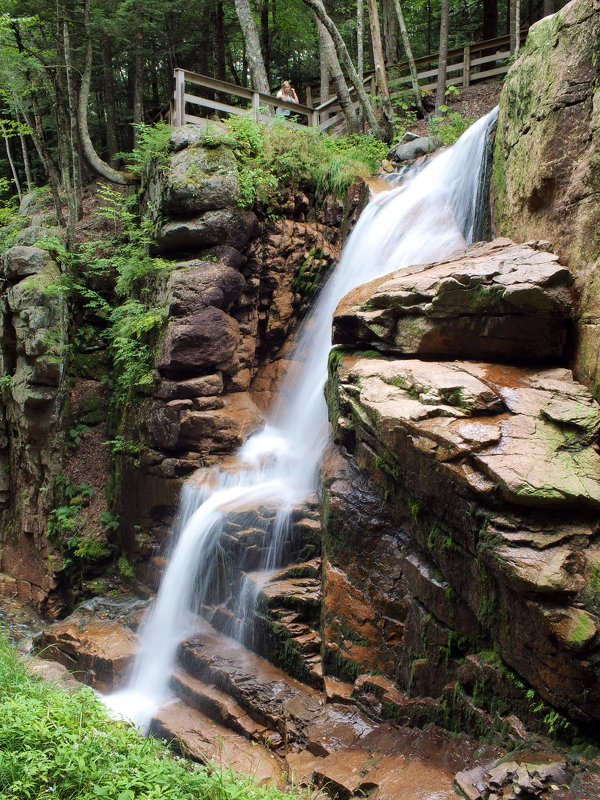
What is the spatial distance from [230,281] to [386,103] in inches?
310

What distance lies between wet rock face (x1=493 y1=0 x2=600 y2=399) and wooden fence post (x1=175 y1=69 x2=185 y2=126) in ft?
25.1

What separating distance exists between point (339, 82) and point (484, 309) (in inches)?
409

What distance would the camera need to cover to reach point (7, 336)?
39.9 ft

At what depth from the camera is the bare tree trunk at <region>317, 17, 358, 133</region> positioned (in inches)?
560

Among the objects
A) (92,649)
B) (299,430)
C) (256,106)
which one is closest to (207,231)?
(299,430)

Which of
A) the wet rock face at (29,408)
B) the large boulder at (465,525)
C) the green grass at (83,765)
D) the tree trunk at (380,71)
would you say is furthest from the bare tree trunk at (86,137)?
the green grass at (83,765)

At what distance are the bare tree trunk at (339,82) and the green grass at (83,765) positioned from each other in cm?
1354

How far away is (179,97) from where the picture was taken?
13.0m

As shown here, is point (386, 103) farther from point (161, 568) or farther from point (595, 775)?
point (595, 775)

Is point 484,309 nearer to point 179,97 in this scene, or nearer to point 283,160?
point 283,160

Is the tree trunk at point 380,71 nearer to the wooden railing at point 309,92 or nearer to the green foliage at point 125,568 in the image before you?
the wooden railing at point 309,92

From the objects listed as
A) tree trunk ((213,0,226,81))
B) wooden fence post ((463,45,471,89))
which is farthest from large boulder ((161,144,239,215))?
wooden fence post ((463,45,471,89))

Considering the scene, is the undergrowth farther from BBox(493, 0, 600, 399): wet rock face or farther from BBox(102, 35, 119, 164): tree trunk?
BBox(102, 35, 119, 164): tree trunk

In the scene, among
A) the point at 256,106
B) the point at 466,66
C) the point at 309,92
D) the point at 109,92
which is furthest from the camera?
the point at 309,92
